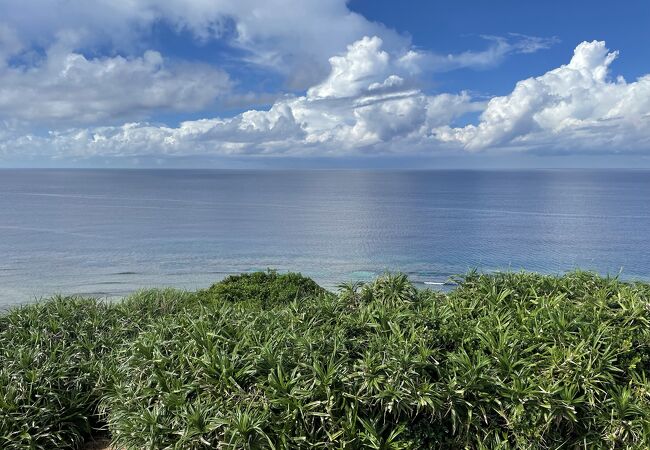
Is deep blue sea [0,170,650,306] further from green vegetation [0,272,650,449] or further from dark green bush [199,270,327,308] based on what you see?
green vegetation [0,272,650,449]

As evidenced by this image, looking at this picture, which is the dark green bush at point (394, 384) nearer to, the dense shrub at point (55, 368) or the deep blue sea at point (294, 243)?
the dense shrub at point (55, 368)

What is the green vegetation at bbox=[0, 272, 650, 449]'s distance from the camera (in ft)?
19.2

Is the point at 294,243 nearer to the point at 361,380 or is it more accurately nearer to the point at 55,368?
the point at 55,368

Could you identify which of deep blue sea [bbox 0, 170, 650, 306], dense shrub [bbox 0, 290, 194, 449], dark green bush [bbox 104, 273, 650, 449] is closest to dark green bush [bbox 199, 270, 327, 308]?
dense shrub [bbox 0, 290, 194, 449]

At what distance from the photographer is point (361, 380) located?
19.7 ft

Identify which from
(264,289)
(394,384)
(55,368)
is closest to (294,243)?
(264,289)

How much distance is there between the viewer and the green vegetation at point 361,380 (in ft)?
19.2

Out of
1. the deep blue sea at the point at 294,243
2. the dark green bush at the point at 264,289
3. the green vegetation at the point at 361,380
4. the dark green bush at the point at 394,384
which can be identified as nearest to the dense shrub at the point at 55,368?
the green vegetation at the point at 361,380

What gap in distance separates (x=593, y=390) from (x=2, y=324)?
10.3m

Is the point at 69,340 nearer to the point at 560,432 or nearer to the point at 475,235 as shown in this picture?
the point at 560,432

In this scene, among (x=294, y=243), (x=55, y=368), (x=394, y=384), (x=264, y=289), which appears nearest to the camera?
(x=394, y=384)

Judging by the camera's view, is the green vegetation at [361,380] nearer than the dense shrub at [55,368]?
Yes

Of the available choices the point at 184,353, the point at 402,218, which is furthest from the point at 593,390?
the point at 402,218

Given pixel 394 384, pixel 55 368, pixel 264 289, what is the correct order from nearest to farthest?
pixel 394 384 < pixel 55 368 < pixel 264 289
